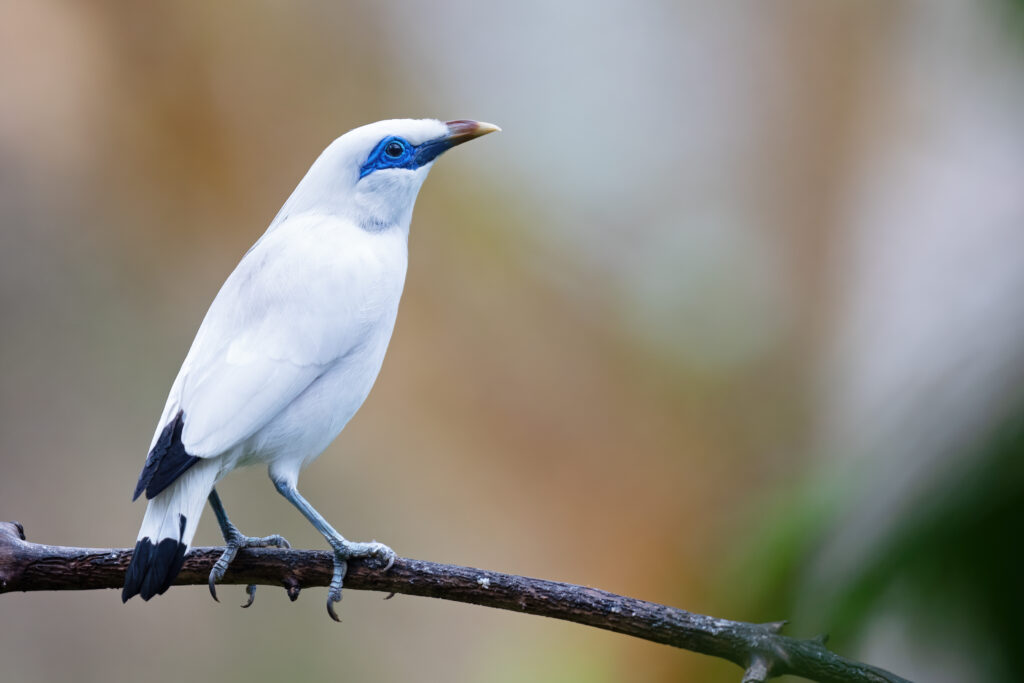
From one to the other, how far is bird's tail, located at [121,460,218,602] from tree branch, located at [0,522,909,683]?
5.7 inches


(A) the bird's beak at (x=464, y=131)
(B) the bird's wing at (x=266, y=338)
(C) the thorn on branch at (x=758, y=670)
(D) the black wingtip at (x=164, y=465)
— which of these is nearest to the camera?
(C) the thorn on branch at (x=758, y=670)

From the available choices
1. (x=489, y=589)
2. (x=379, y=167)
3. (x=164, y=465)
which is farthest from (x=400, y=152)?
(x=489, y=589)

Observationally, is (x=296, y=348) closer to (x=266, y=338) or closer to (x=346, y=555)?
(x=266, y=338)

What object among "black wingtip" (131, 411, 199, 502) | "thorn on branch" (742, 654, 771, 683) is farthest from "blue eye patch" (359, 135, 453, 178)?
"thorn on branch" (742, 654, 771, 683)

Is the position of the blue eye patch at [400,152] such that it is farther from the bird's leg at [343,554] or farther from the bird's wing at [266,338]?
the bird's leg at [343,554]

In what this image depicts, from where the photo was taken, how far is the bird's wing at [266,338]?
135 centimetres

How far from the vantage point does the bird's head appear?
1.57 meters

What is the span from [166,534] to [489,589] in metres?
0.42

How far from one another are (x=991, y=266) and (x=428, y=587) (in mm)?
882

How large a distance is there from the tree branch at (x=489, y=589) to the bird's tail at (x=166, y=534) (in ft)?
0.48

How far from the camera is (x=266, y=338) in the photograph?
1.44m

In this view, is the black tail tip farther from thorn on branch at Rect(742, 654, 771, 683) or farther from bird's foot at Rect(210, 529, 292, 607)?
thorn on branch at Rect(742, 654, 771, 683)

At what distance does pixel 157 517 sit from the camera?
4.06ft

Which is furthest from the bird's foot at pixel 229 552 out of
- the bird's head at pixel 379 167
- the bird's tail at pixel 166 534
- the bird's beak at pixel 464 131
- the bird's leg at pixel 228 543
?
the bird's beak at pixel 464 131
